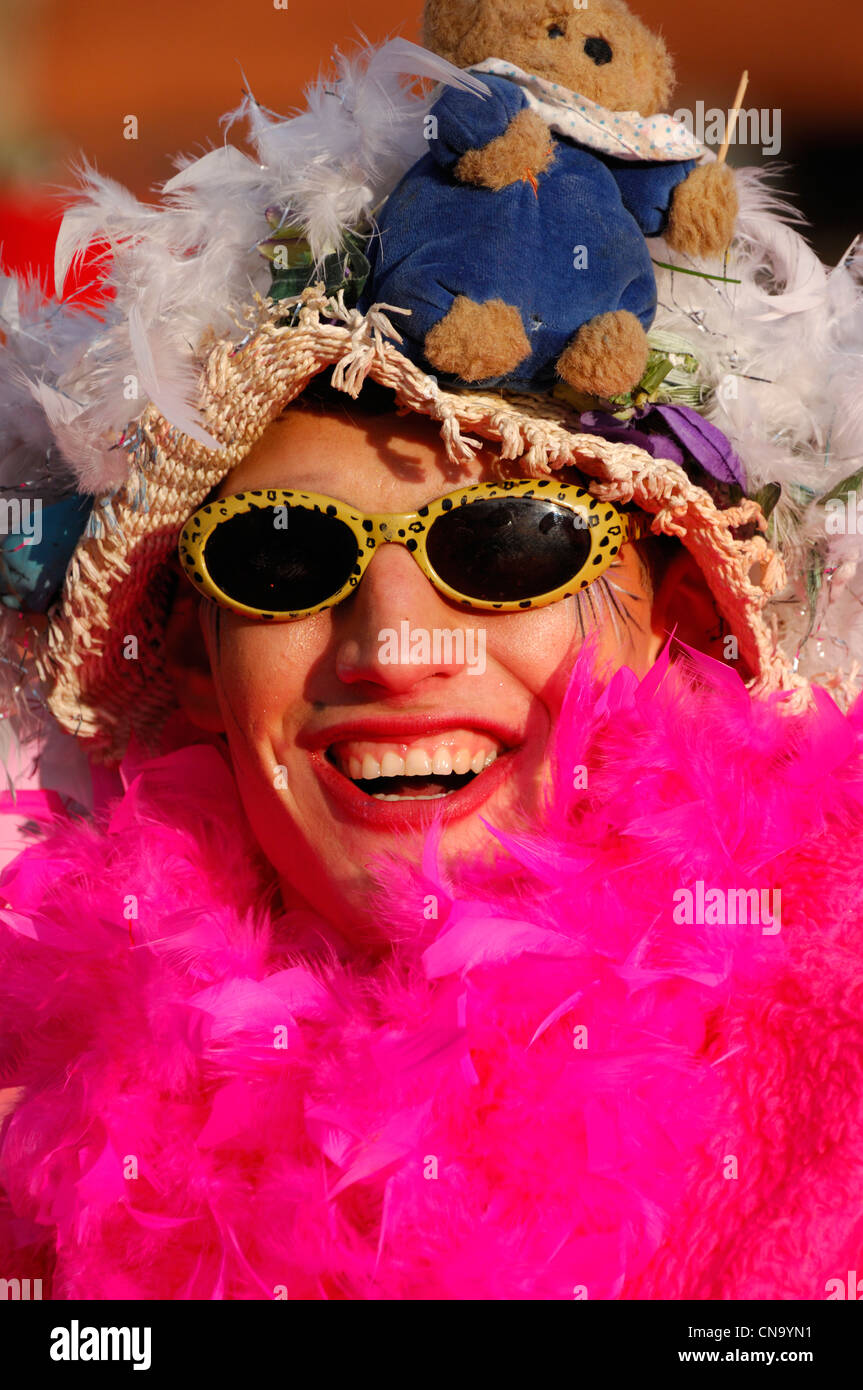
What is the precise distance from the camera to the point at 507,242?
1.64 m

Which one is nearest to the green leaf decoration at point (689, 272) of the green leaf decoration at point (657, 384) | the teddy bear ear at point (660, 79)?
the green leaf decoration at point (657, 384)

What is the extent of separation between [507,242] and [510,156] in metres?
0.11

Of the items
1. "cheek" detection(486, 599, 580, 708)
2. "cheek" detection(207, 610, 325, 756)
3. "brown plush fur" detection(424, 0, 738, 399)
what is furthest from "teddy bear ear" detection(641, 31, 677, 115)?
"cheek" detection(207, 610, 325, 756)

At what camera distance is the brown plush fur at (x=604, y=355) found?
65.0 inches

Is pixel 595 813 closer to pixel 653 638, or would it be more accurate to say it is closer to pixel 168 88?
pixel 653 638

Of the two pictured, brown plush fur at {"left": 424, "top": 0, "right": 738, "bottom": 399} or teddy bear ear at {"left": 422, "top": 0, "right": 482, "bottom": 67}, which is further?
teddy bear ear at {"left": 422, "top": 0, "right": 482, "bottom": 67}

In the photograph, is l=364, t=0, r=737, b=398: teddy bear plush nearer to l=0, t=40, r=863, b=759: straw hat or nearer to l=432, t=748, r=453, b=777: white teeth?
l=0, t=40, r=863, b=759: straw hat

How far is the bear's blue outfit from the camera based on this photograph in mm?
1638

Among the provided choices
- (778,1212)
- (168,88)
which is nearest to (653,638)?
(778,1212)

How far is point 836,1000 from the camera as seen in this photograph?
1.45 meters

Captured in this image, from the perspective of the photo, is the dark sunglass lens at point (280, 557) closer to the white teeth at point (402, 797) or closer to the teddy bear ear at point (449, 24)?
the white teeth at point (402, 797)

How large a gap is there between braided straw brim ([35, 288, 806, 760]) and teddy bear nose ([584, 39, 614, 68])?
1.67 feet

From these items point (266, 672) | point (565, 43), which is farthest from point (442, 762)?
point (565, 43)

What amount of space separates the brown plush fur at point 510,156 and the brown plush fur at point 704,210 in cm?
25
